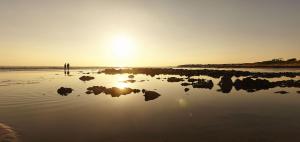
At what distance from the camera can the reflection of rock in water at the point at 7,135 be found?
14496mm

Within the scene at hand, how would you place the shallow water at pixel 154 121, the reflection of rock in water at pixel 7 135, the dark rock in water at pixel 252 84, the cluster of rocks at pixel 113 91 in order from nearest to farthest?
the reflection of rock in water at pixel 7 135 < the shallow water at pixel 154 121 < the cluster of rocks at pixel 113 91 < the dark rock in water at pixel 252 84

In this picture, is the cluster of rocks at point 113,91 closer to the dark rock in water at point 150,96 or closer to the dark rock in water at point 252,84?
the dark rock in water at point 150,96

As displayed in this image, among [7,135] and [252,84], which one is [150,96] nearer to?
[7,135]

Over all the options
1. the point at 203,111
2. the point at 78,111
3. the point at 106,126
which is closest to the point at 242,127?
the point at 203,111

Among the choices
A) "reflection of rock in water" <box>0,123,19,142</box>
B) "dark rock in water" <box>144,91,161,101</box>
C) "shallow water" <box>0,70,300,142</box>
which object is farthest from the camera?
"dark rock in water" <box>144,91,161,101</box>

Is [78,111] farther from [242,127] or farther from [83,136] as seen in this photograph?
[242,127]

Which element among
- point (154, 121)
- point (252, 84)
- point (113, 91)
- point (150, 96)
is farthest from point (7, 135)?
point (252, 84)

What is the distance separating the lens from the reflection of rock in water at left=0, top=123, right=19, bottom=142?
14496 millimetres

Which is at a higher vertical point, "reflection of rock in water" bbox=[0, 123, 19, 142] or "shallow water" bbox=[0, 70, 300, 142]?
"reflection of rock in water" bbox=[0, 123, 19, 142]

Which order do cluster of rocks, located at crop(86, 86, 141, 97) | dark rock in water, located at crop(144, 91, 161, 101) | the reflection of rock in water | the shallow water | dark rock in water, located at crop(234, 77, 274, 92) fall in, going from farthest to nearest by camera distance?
dark rock in water, located at crop(234, 77, 274, 92)
cluster of rocks, located at crop(86, 86, 141, 97)
dark rock in water, located at crop(144, 91, 161, 101)
the shallow water
the reflection of rock in water

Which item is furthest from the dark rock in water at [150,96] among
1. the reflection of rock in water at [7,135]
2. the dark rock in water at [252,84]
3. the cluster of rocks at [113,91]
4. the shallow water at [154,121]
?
the dark rock in water at [252,84]

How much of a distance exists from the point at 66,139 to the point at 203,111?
12.6m

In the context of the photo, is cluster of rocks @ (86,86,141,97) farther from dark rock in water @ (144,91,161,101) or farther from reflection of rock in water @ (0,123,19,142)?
reflection of rock in water @ (0,123,19,142)

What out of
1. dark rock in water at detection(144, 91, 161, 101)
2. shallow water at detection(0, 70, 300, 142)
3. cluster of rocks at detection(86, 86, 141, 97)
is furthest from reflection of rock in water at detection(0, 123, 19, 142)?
cluster of rocks at detection(86, 86, 141, 97)
